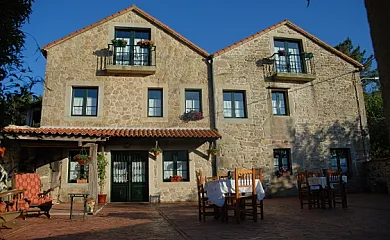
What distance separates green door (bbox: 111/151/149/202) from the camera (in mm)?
11102

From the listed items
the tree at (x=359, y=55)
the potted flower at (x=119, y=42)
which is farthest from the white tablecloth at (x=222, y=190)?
the tree at (x=359, y=55)

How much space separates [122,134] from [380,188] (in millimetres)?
10255

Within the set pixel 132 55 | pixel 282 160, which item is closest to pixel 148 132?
pixel 132 55

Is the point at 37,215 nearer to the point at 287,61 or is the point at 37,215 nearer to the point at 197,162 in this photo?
the point at 197,162

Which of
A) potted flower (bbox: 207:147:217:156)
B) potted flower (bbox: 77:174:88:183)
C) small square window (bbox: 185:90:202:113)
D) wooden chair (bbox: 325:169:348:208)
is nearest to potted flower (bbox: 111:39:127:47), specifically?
small square window (bbox: 185:90:202:113)

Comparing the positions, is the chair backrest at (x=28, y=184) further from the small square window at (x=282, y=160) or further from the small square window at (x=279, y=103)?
the small square window at (x=279, y=103)

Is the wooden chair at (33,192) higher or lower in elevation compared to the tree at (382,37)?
lower

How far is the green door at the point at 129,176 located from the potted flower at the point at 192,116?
2.01 m

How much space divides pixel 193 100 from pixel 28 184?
6.73 m

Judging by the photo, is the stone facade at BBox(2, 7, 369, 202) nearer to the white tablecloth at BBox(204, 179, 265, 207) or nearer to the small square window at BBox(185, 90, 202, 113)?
the small square window at BBox(185, 90, 202, 113)

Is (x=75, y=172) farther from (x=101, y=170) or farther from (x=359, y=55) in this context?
(x=359, y=55)

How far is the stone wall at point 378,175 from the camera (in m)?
11.7

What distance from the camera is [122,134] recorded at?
10.3 metres

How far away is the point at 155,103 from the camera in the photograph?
12086mm
